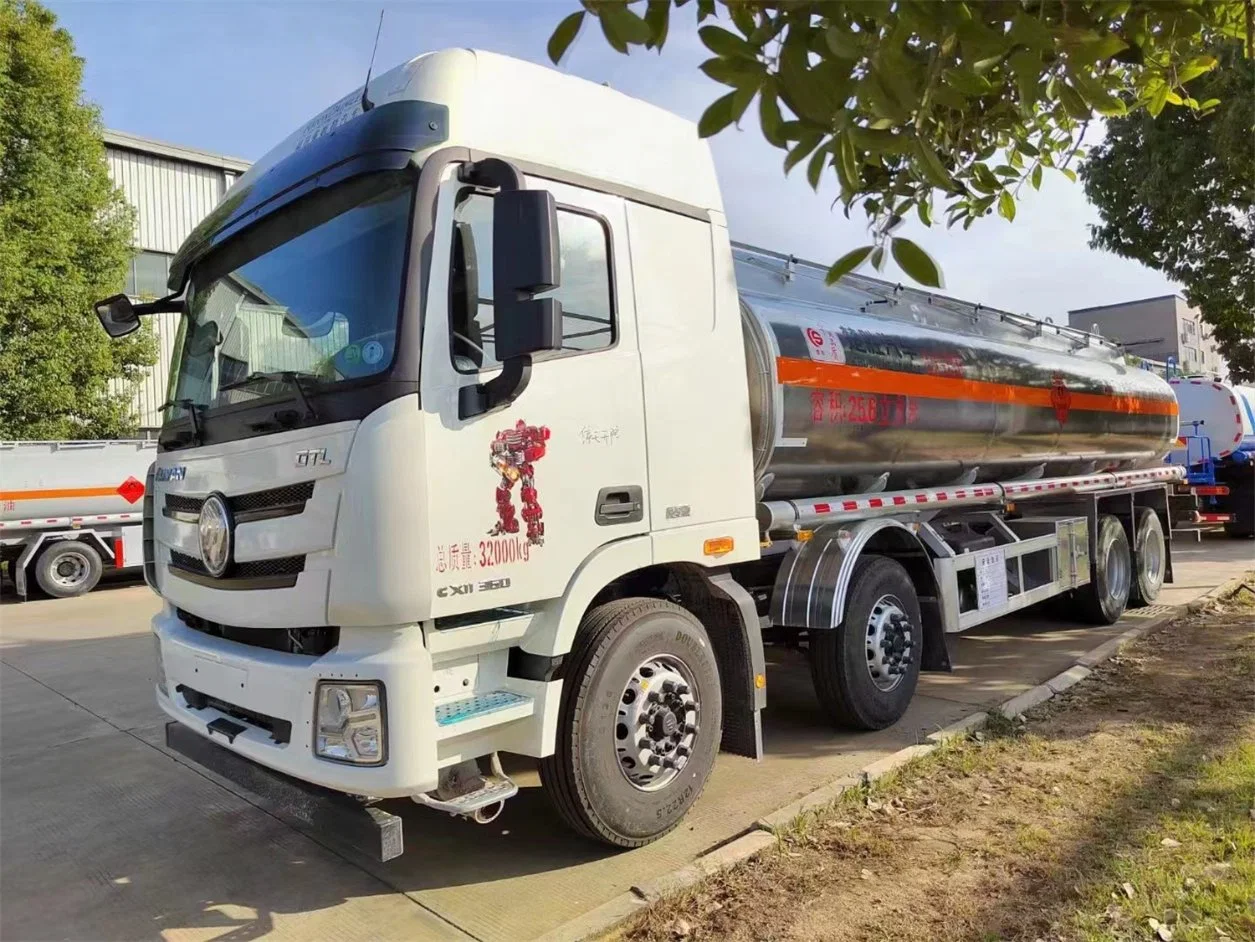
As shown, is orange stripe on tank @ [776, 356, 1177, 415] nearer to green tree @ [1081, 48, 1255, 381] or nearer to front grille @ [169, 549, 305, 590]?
front grille @ [169, 549, 305, 590]

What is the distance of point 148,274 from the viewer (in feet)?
66.0

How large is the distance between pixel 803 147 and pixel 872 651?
4.12 meters

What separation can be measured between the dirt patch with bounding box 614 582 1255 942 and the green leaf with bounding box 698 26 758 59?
115 inches

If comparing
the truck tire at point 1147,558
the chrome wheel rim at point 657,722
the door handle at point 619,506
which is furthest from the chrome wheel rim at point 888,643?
the truck tire at point 1147,558

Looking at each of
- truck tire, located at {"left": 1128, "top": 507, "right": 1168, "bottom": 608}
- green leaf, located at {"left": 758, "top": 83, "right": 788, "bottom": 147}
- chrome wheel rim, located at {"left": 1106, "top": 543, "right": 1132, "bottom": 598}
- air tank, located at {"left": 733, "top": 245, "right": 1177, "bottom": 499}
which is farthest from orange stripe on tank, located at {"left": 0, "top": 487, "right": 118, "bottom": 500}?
green leaf, located at {"left": 758, "top": 83, "right": 788, "bottom": 147}

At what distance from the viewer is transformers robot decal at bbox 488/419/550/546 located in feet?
11.2

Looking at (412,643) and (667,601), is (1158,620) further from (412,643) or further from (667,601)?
(412,643)

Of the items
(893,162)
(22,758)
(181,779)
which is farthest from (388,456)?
(22,758)

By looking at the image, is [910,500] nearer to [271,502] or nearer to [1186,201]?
[271,502]

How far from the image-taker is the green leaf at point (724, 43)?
5.87 ft

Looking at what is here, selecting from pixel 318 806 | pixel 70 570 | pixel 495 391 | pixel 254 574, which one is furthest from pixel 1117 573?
pixel 70 570

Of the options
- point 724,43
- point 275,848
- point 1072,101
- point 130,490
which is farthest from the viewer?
point 130,490

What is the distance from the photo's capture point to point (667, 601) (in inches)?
164

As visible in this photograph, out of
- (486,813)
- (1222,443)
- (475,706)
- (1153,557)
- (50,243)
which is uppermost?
(50,243)
